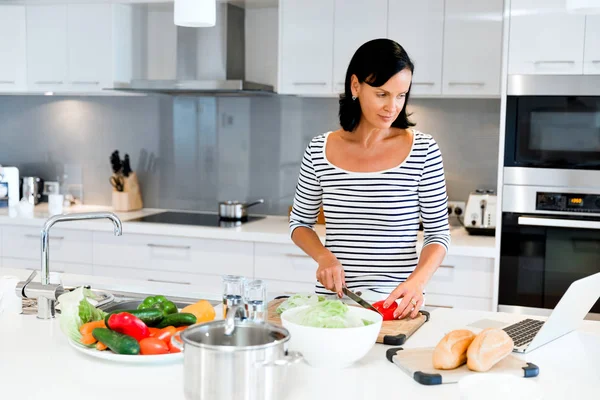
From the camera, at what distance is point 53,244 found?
12.8ft

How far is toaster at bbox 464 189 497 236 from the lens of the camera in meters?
3.46

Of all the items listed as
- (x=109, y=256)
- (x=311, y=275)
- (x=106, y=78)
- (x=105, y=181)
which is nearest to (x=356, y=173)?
(x=311, y=275)

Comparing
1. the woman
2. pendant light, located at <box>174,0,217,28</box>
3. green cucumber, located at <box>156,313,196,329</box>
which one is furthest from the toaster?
green cucumber, located at <box>156,313,196,329</box>

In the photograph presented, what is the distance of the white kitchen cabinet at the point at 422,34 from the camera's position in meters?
3.46

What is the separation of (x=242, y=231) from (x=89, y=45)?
140 cm

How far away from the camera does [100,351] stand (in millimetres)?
1577

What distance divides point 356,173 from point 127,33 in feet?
7.57

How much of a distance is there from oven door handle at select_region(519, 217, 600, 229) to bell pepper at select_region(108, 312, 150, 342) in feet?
6.78

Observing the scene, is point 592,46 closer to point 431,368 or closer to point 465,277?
point 465,277

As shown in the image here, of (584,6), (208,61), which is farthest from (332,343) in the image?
(208,61)

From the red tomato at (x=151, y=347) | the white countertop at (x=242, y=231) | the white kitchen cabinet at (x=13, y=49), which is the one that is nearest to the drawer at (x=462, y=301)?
the white countertop at (x=242, y=231)

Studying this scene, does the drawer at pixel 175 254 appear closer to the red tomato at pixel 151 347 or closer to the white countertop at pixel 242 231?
the white countertop at pixel 242 231

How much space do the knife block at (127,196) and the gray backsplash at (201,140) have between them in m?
0.10

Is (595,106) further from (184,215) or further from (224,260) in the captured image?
(184,215)
